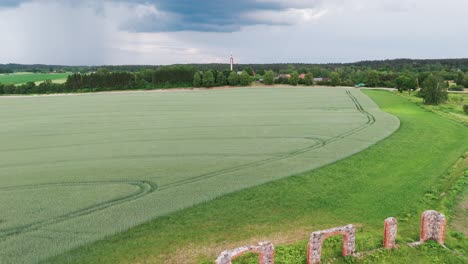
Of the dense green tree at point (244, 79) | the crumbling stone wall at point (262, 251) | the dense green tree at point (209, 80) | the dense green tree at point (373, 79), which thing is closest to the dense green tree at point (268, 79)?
the dense green tree at point (244, 79)

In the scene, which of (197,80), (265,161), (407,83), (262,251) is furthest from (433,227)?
(197,80)

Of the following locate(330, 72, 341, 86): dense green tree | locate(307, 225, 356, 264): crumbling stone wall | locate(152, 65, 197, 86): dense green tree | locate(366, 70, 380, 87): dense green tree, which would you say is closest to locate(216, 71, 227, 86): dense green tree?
locate(152, 65, 197, 86): dense green tree

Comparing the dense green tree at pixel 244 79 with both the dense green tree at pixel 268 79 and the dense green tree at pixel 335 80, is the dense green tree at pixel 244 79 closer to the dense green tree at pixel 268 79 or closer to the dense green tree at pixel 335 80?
the dense green tree at pixel 268 79

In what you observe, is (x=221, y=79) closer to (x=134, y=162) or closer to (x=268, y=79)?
(x=268, y=79)

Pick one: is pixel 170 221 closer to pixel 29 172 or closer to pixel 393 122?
pixel 29 172

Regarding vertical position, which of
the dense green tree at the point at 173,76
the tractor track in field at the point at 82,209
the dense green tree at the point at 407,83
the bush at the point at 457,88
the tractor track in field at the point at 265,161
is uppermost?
the dense green tree at the point at 173,76

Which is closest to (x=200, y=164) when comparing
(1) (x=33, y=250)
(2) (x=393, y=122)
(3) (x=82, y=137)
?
(1) (x=33, y=250)
